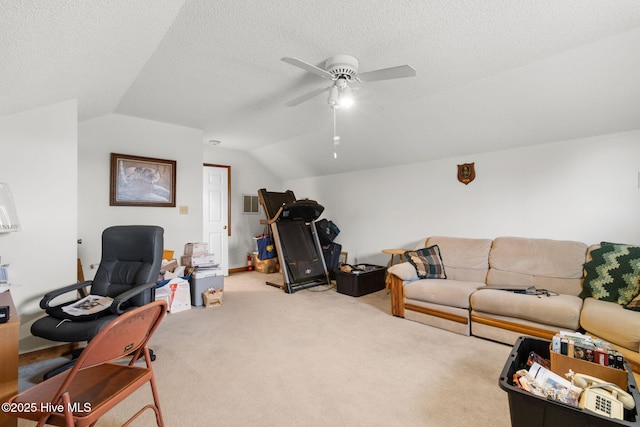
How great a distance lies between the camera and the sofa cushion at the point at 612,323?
82.6 inches

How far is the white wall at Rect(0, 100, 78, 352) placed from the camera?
7.98 feet

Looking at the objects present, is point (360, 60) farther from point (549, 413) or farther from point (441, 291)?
point (549, 413)

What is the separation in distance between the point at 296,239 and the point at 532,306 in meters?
3.34

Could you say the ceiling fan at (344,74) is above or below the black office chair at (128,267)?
above

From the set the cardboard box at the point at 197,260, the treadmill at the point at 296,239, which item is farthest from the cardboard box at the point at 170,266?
the treadmill at the point at 296,239

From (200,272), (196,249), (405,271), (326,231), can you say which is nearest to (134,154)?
(196,249)

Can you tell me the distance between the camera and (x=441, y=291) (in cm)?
Answer: 317

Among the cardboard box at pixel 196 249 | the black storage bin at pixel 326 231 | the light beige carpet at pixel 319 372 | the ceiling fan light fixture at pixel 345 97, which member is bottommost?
the light beige carpet at pixel 319 372

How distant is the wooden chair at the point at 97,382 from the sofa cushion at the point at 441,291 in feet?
8.62

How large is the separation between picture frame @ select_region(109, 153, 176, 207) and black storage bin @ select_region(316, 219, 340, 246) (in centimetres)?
246

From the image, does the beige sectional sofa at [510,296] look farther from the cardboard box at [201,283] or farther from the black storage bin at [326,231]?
the cardboard box at [201,283]

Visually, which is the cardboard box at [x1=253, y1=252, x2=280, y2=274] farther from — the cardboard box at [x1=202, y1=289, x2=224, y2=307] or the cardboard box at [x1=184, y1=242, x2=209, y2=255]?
the cardboard box at [x1=202, y1=289, x2=224, y2=307]

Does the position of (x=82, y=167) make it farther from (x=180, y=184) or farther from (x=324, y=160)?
(x=324, y=160)

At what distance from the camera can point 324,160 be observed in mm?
5508
